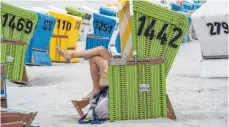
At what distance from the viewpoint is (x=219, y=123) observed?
6648 millimetres

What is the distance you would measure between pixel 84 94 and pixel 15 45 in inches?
78.7

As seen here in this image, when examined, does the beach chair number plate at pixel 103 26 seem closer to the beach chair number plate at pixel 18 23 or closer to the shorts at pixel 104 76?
the beach chair number plate at pixel 18 23

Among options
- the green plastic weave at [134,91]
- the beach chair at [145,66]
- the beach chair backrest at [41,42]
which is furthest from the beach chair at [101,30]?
the green plastic weave at [134,91]

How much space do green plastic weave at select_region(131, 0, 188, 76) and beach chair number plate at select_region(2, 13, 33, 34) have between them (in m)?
4.35

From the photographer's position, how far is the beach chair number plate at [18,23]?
10.8 m

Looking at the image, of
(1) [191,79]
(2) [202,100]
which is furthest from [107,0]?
(2) [202,100]

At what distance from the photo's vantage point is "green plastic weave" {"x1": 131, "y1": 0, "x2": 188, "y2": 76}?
22.4 ft

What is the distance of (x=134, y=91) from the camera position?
22.4 feet

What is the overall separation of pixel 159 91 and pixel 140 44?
1.74ft

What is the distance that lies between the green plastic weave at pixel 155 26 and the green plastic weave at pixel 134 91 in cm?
16

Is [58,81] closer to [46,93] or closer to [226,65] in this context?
[46,93]

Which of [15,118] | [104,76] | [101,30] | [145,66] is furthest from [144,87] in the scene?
[101,30]

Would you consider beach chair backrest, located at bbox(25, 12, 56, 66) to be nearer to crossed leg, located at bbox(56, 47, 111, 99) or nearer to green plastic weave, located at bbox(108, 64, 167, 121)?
crossed leg, located at bbox(56, 47, 111, 99)

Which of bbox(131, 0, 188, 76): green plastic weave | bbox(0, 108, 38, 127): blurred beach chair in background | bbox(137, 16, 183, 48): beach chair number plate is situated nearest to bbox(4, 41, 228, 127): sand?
bbox(131, 0, 188, 76): green plastic weave
